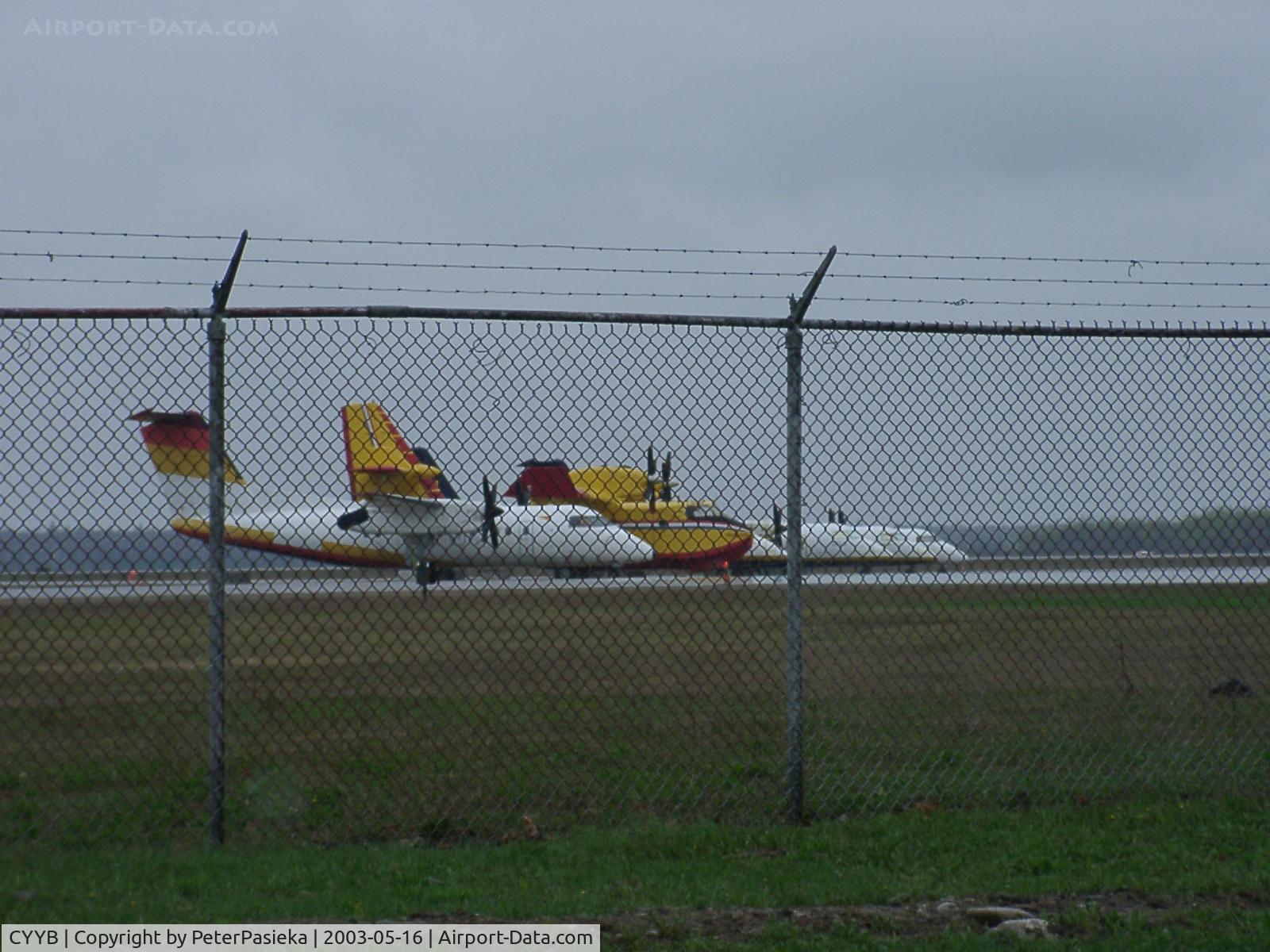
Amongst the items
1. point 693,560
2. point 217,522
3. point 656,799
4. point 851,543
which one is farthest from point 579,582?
point 217,522

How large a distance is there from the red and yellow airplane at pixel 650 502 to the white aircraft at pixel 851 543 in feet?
0.58

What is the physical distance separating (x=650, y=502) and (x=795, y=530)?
119cm

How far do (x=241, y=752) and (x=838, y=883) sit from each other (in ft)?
11.6

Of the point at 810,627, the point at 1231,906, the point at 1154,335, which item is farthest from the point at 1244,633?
the point at 1231,906

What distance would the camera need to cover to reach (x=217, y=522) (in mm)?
4758

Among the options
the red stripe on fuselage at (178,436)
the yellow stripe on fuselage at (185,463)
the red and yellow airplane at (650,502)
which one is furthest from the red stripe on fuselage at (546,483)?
the red stripe on fuselage at (178,436)

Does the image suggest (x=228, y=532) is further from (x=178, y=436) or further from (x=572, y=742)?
(x=572, y=742)

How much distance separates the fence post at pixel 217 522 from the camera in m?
4.77

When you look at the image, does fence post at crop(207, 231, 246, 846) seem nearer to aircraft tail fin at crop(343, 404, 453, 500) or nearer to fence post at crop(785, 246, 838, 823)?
aircraft tail fin at crop(343, 404, 453, 500)

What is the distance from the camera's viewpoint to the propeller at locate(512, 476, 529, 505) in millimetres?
6031

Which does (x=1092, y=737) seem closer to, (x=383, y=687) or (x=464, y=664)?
(x=383, y=687)

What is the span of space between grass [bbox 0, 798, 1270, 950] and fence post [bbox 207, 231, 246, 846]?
21.8 inches

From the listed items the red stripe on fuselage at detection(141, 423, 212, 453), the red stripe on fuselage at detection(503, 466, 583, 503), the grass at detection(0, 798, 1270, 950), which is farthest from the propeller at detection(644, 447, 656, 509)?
the red stripe on fuselage at detection(141, 423, 212, 453)

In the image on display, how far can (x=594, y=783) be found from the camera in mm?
5945
